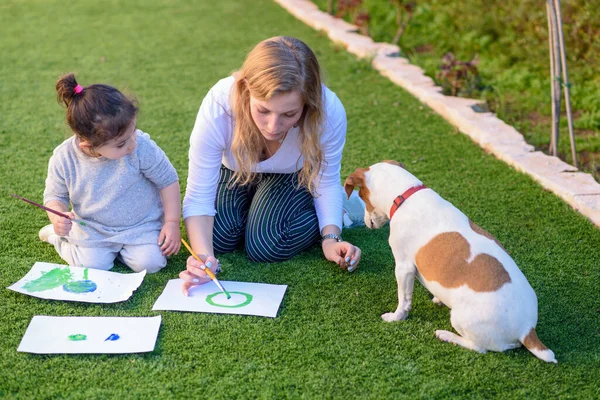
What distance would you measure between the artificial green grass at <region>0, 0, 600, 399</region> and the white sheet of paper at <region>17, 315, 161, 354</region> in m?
0.04

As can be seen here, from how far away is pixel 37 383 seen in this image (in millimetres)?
2416

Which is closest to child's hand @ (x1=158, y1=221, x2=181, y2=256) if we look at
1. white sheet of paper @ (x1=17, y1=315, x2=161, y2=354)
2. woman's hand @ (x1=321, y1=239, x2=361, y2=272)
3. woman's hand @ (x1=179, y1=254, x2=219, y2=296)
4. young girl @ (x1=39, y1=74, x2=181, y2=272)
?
young girl @ (x1=39, y1=74, x2=181, y2=272)

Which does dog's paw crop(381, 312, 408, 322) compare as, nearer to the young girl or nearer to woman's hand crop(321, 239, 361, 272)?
woman's hand crop(321, 239, 361, 272)

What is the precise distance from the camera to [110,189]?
10.5 ft

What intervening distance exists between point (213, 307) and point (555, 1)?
2.92 meters

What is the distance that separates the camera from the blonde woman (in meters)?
2.83

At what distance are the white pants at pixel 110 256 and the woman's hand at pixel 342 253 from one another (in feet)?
2.70

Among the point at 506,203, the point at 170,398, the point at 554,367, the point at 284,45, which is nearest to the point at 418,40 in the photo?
the point at 506,203

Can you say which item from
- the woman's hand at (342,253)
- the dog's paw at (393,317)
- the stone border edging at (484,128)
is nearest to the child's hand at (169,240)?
the woman's hand at (342,253)

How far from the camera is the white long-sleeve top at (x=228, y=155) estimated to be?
3.16m

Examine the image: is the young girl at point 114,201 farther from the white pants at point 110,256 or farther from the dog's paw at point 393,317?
the dog's paw at point 393,317

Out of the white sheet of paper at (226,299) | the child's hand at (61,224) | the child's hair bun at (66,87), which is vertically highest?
the child's hair bun at (66,87)

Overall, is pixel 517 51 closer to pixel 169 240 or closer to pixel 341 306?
pixel 341 306

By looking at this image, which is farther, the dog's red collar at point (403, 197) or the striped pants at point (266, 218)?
the striped pants at point (266, 218)
